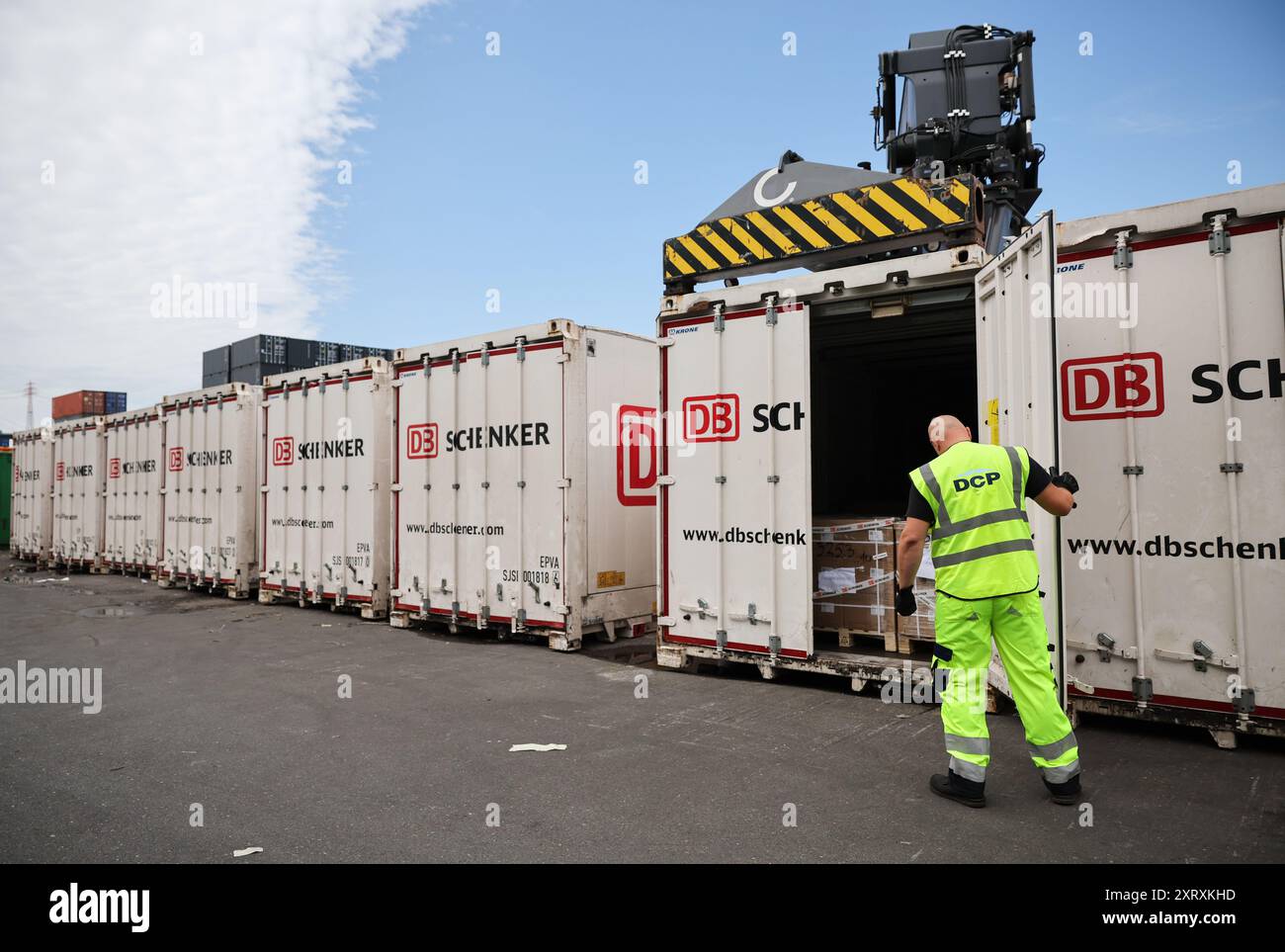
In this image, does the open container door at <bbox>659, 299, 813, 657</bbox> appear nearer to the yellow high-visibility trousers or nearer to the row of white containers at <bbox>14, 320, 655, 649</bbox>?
the row of white containers at <bbox>14, 320, 655, 649</bbox>

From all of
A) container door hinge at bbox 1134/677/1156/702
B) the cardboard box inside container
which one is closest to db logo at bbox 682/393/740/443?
the cardboard box inside container

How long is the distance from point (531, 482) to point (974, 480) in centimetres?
521

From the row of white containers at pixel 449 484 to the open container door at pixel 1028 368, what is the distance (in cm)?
401

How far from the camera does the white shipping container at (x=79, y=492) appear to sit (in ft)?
55.6

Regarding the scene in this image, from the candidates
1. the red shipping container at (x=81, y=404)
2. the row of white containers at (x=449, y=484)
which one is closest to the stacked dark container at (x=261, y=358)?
the row of white containers at (x=449, y=484)

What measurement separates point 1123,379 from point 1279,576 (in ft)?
4.58

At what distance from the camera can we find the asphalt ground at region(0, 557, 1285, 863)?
348cm

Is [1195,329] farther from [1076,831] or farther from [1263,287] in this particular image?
[1076,831]

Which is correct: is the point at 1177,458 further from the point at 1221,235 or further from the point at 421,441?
the point at 421,441

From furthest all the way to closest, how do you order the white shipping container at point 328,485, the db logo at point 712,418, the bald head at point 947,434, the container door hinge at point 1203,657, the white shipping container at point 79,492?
the white shipping container at point 79,492
the white shipping container at point 328,485
the db logo at point 712,418
the container door hinge at point 1203,657
the bald head at point 947,434

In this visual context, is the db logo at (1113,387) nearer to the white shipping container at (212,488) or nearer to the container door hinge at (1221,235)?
the container door hinge at (1221,235)

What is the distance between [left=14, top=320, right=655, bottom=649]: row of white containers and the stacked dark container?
3.86 m

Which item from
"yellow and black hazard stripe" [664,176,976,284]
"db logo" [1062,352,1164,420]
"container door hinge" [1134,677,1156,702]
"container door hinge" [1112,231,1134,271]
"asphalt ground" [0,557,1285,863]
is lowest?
"asphalt ground" [0,557,1285,863]

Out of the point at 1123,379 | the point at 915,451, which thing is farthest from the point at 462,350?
the point at 1123,379
